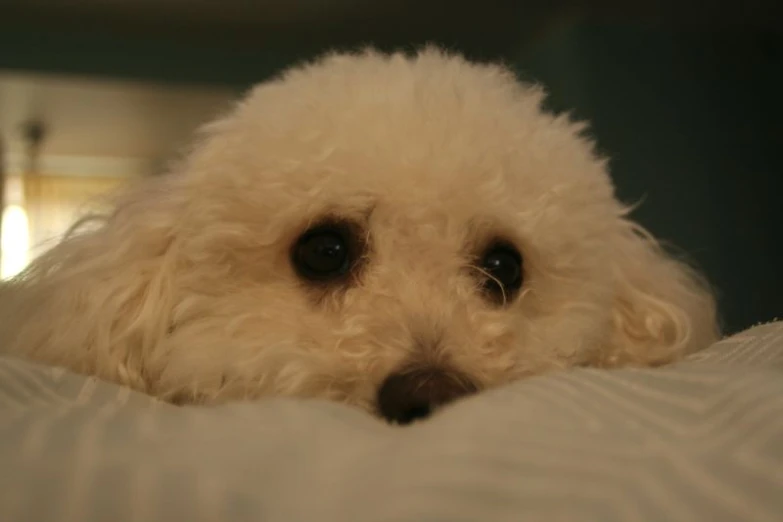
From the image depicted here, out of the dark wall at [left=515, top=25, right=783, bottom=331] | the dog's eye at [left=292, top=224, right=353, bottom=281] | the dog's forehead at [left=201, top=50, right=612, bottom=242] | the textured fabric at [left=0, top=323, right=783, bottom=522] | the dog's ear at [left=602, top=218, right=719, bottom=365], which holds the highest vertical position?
the dark wall at [left=515, top=25, right=783, bottom=331]

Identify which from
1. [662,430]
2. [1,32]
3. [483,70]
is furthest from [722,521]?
[1,32]

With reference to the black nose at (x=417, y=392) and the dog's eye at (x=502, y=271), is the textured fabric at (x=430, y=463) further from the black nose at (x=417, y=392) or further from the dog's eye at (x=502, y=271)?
the dog's eye at (x=502, y=271)

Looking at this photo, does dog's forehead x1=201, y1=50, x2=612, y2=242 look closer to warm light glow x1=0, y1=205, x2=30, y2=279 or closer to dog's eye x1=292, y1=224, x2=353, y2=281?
dog's eye x1=292, y1=224, x2=353, y2=281

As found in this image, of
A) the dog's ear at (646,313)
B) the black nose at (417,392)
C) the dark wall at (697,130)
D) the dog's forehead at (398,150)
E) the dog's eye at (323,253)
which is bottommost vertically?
the black nose at (417,392)

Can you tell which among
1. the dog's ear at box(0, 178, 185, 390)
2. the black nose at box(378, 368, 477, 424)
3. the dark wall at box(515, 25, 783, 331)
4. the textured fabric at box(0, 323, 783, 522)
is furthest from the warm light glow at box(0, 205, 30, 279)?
the textured fabric at box(0, 323, 783, 522)

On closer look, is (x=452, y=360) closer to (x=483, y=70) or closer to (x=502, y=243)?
(x=502, y=243)

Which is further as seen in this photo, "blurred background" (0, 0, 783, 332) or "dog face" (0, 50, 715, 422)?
"blurred background" (0, 0, 783, 332)

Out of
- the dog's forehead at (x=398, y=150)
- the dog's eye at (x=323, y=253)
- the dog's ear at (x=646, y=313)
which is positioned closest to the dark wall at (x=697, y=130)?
the dog's ear at (x=646, y=313)
